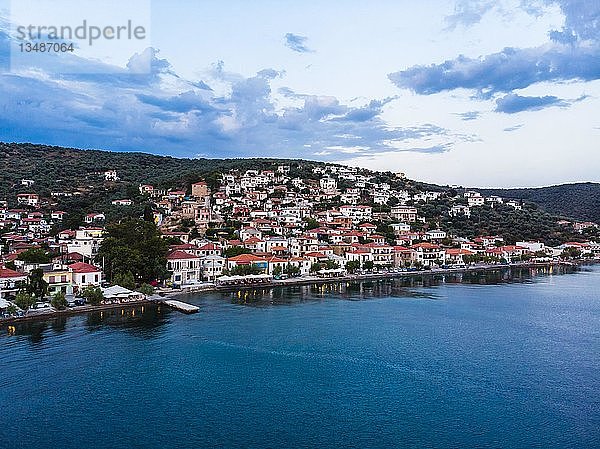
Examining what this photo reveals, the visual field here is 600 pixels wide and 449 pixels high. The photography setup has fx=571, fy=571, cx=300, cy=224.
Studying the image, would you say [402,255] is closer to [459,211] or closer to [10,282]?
[459,211]

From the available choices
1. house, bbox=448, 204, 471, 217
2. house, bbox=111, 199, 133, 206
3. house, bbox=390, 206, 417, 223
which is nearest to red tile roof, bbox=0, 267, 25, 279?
house, bbox=111, 199, 133, 206

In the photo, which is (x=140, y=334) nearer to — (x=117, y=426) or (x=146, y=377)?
(x=146, y=377)

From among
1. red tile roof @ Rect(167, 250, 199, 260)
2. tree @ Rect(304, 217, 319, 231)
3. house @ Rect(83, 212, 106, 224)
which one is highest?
house @ Rect(83, 212, 106, 224)

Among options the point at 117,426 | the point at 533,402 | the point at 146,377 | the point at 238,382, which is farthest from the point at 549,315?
the point at 117,426

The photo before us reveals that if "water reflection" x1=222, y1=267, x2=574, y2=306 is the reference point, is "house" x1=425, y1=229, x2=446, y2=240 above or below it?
above

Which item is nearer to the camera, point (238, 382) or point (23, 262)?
point (238, 382)

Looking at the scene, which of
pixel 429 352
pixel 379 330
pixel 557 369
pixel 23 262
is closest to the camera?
pixel 557 369

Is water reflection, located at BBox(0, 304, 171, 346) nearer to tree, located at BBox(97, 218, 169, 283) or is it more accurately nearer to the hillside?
tree, located at BBox(97, 218, 169, 283)
